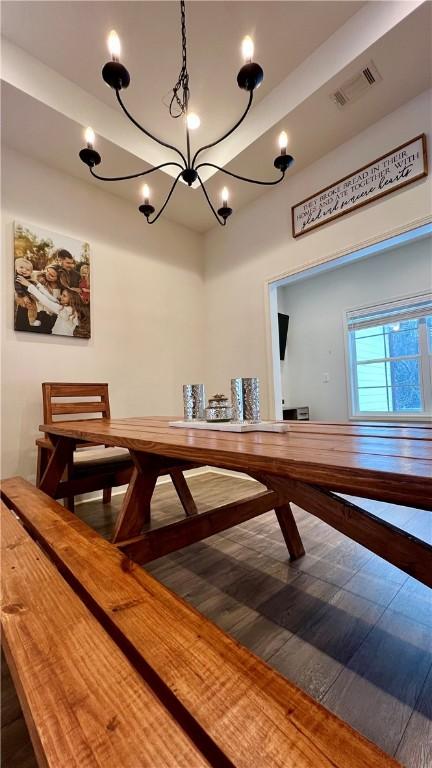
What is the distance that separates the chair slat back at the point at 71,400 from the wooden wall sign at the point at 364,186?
80.7 inches

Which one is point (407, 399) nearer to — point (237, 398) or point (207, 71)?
point (237, 398)

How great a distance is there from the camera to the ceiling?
5.46 feet

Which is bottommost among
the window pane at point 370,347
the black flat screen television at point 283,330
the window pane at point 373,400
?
the window pane at point 373,400

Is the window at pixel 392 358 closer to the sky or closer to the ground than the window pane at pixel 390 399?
closer to the sky

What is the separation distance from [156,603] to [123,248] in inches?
114

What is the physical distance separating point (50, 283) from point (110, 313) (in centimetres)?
51

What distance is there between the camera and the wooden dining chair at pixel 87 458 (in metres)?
1.65

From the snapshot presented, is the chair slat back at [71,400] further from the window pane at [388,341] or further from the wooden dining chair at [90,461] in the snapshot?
the window pane at [388,341]

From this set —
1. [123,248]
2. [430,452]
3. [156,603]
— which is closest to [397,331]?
[123,248]

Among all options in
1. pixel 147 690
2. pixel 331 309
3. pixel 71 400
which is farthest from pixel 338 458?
pixel 331 309

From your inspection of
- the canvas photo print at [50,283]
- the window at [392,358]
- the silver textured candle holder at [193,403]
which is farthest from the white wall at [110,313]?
the window at [392,358]

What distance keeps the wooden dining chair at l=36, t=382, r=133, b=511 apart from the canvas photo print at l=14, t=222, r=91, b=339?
517mm

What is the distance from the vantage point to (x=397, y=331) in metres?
4.13

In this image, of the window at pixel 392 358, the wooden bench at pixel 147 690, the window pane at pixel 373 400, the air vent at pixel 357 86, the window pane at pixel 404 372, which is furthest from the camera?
the window pane at pixel 373 400
